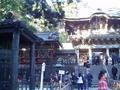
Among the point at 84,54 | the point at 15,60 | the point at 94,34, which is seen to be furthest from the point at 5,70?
the point at 94,34

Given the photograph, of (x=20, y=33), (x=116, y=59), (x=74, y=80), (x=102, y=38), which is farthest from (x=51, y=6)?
(x=102, y=38)

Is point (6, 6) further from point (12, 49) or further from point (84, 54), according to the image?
point (84, 54)

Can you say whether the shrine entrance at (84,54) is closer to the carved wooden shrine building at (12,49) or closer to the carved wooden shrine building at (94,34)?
the carved wooden shrine building at (94,34)

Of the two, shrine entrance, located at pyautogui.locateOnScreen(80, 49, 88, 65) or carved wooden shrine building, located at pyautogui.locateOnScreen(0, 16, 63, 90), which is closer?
carved wooden shrine building, located at pyautogui.locateOnScreen(0, 16, 63, 90)

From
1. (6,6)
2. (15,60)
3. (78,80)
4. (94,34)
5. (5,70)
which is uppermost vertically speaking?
(94,34)

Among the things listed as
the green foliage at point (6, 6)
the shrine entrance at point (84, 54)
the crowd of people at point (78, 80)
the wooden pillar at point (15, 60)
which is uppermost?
the green foliage at point (6, 6)

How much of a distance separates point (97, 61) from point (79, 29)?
9.19m

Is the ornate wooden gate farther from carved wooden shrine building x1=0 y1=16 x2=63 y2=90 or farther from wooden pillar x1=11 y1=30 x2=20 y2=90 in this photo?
wooden pillar x1=11 y1=30 x2=20 y2=90

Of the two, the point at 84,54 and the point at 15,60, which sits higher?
the point at 84,54

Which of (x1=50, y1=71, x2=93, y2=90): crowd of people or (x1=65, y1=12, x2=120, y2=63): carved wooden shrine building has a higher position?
(x1=65, y1=12, x2=120, y2=63): carved wooden shrine building

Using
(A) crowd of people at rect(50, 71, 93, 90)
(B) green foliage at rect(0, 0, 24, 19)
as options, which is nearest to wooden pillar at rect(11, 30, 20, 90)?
(B) green foliage at rect(0, 0, 24, 19)

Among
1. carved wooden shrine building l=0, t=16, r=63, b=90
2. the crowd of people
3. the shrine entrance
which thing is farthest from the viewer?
the shrine entrance

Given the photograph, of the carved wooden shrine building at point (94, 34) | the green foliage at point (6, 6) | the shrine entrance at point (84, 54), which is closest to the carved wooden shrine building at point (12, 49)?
the green foliage at point (6, 6)

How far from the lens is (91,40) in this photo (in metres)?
46.5
